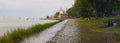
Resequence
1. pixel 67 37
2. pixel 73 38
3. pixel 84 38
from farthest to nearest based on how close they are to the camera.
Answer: pixel 67 37, pixel 73 38, pixel 84 38

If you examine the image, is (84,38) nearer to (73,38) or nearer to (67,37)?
(73,38)

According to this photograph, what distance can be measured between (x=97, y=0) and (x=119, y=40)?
4018 centimetres

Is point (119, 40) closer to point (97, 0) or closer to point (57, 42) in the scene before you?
point (57, 42)

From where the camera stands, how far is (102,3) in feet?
196

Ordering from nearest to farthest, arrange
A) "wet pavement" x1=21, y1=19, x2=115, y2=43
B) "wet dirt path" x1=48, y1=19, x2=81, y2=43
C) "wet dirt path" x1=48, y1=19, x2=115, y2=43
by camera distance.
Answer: "wet dirt path" x1=48, y1=19, x2=115, y2=43
"wet pavement" x1=21, y1=19, x2=115, y2=43
"wet dirt path" x1=48, y1=19, x2=81, y2=43

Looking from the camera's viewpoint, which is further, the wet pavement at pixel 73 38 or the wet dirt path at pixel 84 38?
the wet pavement at pixel 73 38

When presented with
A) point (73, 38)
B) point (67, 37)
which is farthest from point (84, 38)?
point (67, 37)

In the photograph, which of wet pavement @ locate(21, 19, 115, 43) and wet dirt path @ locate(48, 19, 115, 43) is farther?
wet pavement @ locate(21, 19, 115, 43)

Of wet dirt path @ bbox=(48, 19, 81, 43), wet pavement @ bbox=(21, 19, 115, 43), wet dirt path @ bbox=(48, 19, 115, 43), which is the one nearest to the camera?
wet dirt path @ bbox=(48, 19, 115, 43)

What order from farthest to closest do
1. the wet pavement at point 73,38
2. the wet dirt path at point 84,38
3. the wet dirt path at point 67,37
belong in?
the wet dirt path at point 67,37 → the wet pavement at point 73,38 → the wet dirt path at point 84,38

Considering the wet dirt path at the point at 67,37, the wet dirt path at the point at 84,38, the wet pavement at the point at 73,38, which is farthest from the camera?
the wet dirt path at the point at 67,37

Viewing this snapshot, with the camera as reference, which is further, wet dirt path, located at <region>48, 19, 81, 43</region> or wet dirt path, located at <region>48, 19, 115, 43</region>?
wet dirt path, located at <region>48, 19, 81, 43</region>

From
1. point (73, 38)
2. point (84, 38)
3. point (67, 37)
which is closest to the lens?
point (84, 38)

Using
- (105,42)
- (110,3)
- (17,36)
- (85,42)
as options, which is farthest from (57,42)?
(110,3)
